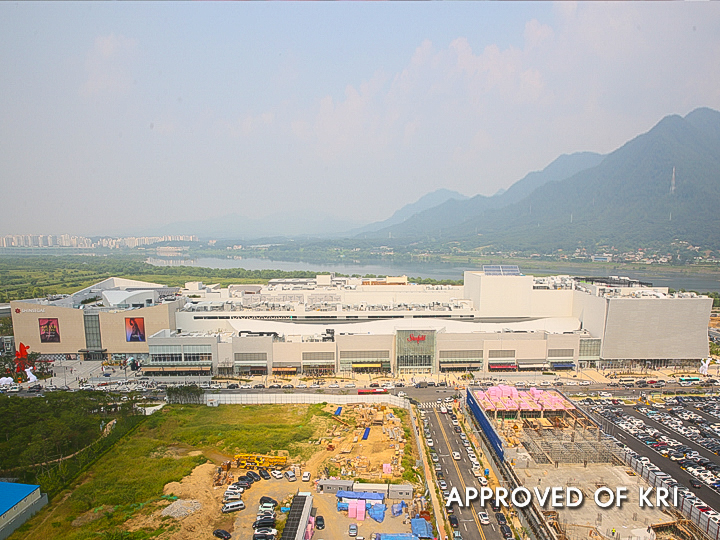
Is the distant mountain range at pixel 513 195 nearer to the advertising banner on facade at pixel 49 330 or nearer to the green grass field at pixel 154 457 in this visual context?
the advertising banner on facade at pixel 49 330

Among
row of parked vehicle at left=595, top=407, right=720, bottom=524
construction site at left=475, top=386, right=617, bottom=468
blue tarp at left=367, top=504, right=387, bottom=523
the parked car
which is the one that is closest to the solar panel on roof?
row of parked vehicle at left=595, top=407, right=720, bottom=524

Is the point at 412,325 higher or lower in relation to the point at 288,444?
higher

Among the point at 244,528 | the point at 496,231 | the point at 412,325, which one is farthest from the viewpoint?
the point at 496,231

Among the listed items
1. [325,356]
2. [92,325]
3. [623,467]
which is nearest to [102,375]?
[92,325]

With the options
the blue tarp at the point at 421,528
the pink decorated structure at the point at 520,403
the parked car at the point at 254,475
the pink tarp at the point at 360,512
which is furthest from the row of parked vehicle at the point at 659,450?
the parked car at the point at 254,475

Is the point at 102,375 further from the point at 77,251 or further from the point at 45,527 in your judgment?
the point at 77,251

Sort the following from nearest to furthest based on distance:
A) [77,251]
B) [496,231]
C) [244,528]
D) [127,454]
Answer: [244,528] → [127,454] → [77,251] → [496,231]

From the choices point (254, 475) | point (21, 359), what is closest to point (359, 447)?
point (254, 475)
